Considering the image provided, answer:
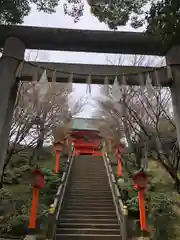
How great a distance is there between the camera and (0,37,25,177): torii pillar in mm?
5199

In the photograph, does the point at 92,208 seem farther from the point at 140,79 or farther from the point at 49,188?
the point at 140,79

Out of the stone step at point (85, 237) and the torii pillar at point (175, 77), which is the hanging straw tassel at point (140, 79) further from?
the stone step at point (85, 237)

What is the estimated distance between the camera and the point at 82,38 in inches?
231

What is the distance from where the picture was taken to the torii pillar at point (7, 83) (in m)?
5.20

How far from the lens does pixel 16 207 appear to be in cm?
1061

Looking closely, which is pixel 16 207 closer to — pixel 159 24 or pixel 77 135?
pixel 159 24

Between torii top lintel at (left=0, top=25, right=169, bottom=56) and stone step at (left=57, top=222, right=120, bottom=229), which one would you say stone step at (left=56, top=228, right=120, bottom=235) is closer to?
stone step at (left=57, top=222, right=120, bottom=229)

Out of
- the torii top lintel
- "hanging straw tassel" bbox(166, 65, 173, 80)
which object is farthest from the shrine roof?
"hanging straw tassel" bbox(166, 65, 173, 80)

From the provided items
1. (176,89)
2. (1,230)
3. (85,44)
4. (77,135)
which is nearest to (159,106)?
(176,89)

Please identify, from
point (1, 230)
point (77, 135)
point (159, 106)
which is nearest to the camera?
point (1, 230)

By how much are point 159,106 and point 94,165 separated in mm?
8428

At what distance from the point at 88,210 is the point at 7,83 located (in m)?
6.59

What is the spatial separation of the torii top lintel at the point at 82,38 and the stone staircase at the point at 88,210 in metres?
5.91

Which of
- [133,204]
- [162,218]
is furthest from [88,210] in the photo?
[162,218]
